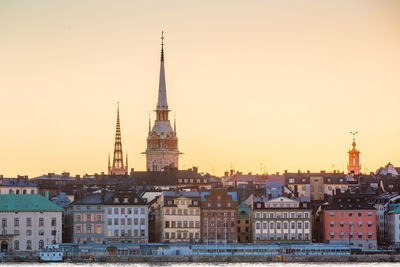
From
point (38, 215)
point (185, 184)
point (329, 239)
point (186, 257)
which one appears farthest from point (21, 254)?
point (185, 184)

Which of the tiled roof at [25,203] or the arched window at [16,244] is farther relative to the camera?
the tiled roof at [25,203]

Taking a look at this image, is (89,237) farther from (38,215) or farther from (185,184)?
(185,184)

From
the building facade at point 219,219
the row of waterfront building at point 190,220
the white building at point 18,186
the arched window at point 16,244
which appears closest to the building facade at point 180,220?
the row of waterfront building at point 190,220

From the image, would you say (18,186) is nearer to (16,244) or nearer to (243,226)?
(16,244)

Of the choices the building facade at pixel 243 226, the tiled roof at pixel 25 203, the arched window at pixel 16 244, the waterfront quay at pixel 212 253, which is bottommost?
the waterfront quay at pixel 212 253

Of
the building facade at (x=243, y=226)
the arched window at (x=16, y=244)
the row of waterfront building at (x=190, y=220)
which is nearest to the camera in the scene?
the arched window at (x=16, y=244)

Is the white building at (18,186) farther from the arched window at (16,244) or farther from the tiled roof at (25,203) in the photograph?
the arched window at (16,244)

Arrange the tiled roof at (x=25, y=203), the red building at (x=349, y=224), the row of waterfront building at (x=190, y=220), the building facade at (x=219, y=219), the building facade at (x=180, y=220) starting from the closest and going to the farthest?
the row of waterfront building at (x=190, y=220)
the tiled roof at (x=25, y=203)
the building facade at (x=180, y=220)
the building facade at (x=219, y=219)
the red building at (x=349, y=224)

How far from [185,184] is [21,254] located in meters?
62.4

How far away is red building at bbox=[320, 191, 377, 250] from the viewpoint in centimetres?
14188

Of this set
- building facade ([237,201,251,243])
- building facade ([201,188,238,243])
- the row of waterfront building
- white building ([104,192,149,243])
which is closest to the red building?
the row of waterfront building

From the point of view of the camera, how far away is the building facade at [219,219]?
464ft

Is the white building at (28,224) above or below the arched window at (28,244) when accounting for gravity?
above

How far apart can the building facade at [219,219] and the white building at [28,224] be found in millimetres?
15335
